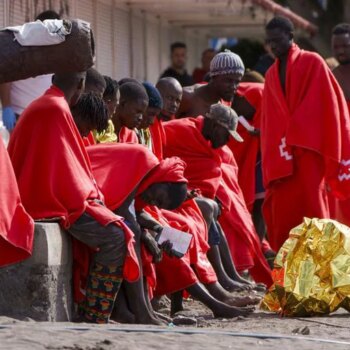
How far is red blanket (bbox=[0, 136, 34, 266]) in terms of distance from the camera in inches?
282

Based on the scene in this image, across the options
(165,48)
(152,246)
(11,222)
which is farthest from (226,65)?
(165,48)

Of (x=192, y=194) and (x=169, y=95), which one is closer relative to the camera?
(x=192, y=194)

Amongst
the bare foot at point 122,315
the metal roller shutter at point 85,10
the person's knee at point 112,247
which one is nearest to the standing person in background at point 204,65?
the metal roller shutter at point 85,10

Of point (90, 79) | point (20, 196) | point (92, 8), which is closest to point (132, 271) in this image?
point (20, 196)

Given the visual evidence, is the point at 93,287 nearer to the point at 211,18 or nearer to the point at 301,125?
the point at 301,125

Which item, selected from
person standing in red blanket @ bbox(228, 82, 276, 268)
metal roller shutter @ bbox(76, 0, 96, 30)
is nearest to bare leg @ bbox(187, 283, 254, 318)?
person standing in red blanket @ bbox(228, 82, 276, 268)

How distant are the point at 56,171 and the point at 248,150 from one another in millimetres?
5183

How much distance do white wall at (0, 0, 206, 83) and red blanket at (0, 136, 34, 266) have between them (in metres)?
4.98

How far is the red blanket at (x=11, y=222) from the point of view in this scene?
7.16 m

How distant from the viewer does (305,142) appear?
10320 mm

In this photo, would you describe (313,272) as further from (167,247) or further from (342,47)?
(342,47)

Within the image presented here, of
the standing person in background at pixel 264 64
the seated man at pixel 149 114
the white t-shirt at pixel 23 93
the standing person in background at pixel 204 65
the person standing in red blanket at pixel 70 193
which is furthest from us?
the standing person in background at pixel 204 65

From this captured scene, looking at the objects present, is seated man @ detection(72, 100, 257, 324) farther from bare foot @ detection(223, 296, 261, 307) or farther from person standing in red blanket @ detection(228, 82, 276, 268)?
person standing in red blanket @ detection(228, 82, 276, 268)

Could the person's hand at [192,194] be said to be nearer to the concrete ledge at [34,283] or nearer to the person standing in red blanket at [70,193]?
the person standing in red blanket at [70,193]
